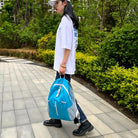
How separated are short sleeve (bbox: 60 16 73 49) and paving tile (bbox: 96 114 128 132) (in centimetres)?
155

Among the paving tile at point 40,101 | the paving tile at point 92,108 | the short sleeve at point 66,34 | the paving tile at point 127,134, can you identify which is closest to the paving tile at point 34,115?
the paving tile at point 40,101

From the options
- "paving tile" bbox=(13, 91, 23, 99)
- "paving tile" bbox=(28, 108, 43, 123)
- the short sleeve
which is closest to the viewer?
the short sleeve

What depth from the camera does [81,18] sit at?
25.6 feet

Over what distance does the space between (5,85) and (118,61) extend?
11.6 ft

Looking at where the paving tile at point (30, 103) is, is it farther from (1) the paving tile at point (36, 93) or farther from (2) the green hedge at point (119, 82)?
(2) the green hedge at point (119, 82)

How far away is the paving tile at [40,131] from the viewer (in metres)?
2.42

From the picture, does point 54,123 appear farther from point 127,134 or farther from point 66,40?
point 66,40

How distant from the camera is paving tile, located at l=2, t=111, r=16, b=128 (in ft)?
8.98

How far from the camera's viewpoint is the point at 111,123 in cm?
281

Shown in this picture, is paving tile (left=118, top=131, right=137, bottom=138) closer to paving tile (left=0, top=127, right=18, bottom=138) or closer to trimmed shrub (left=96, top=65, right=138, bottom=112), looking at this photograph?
trimmed shrub (left=96, top=65, right=138, bottom=112)

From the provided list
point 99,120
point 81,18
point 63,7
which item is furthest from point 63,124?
point 81,18

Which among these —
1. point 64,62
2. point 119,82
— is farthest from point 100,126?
point 64,62

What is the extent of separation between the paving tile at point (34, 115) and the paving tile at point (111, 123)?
1121 mm

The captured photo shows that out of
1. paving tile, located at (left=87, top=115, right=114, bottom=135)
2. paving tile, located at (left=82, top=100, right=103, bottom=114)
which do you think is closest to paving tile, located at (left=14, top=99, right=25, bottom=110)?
paving tile, located at (left=82, top=100, right=103, bottom=114)
